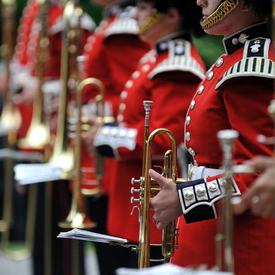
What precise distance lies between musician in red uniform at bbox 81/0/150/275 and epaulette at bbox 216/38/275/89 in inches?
74.3

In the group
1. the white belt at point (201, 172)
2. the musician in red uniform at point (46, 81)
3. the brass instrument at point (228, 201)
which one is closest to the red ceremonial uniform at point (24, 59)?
the musician in red uniform at point (46, 81)

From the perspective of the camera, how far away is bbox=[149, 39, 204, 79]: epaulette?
14.7 feet

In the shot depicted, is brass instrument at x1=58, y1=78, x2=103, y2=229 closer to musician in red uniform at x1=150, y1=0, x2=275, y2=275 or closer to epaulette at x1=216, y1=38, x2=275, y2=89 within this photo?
musician in red uniform at x1=150, y1=0, x2=275, y2=275

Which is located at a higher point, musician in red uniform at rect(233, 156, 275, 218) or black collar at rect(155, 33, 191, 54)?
black collar at rect(155, 33, 191, 54)

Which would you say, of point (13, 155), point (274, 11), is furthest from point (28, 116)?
point (274, 11)

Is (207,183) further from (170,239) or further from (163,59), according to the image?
(163,59)

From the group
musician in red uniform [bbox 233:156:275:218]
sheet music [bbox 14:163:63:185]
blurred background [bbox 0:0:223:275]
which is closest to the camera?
musician in red uniform [bbox 233:156:275:218]

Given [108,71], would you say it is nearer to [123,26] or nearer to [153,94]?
[123,26]

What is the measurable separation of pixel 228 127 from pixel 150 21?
4.63 feet

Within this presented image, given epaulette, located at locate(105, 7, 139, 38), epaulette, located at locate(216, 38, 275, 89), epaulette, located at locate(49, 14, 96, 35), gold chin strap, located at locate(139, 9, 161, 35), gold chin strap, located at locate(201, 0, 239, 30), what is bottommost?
epaulette, located at locate(216, 38, 275, 89)

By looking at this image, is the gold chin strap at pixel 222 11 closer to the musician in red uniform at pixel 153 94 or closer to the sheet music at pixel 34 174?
→ the musician in red uniform at pixel 153 94

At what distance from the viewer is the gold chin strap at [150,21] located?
15.9ft

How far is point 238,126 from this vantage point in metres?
3.39

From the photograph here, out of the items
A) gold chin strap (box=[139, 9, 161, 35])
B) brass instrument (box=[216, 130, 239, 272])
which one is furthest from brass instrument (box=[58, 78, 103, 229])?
brass instrument (box=[216, 130, 239, 272])
